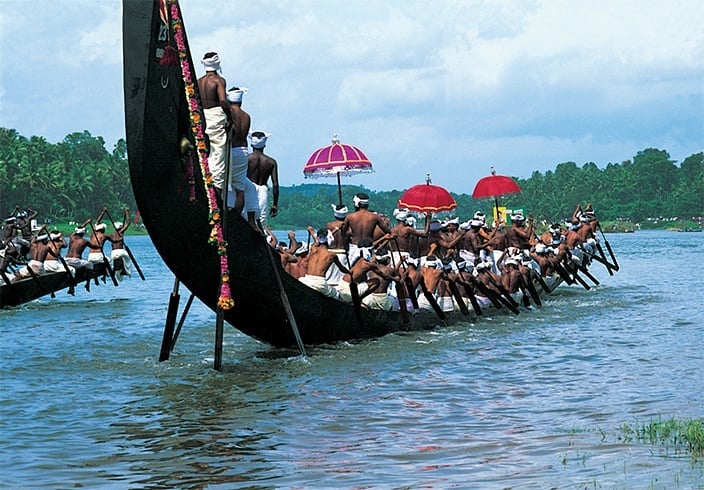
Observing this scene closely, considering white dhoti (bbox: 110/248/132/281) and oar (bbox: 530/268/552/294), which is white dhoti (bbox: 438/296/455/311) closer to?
oar (bbox: 530/268/552/294)

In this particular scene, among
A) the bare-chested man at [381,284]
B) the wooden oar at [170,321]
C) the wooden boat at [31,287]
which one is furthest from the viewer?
the wooden boat at [31,287]

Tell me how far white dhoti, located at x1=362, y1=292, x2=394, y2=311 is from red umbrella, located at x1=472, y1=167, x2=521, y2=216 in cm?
982

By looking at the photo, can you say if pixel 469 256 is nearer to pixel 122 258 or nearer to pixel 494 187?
pixel 494 187

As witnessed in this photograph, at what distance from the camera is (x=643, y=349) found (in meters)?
15.7

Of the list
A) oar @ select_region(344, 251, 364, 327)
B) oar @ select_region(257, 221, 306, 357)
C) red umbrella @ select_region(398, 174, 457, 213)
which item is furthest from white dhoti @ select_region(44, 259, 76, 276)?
oar @ select_region(257, 221, 306, 357)

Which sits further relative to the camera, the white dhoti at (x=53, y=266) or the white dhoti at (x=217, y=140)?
the white dhoti at (x=53, y=266)

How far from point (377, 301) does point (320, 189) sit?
140 meters

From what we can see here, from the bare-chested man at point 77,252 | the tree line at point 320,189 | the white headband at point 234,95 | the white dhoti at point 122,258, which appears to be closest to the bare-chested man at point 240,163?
the white headband at point 234,95

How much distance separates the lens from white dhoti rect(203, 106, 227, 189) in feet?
39.1

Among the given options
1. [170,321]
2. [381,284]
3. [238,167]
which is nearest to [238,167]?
[238,167]

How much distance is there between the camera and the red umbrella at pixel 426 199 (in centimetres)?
2061

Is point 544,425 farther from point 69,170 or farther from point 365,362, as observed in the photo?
point 69,170

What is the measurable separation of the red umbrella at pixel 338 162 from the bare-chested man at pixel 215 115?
328 inches

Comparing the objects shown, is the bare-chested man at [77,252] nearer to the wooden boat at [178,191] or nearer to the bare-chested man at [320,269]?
the bare-chested man at [320,269]
